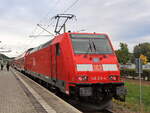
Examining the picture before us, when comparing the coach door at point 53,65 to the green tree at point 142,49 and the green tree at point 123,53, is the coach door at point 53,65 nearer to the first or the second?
the green tree at point 123,53

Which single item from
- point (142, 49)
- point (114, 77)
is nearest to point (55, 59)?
point (114, 77)

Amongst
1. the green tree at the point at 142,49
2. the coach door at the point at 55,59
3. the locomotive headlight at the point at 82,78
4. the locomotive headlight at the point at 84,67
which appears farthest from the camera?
the green tree at the point at 142,49

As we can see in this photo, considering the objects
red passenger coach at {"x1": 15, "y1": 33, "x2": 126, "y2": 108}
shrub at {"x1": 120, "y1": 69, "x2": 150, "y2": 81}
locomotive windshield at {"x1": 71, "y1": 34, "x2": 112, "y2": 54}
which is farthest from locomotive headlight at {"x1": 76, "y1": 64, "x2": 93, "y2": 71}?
shrub at {"x1": 120, "y1": 69, "x2": 150, "y2": 81}

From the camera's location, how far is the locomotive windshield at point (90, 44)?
978 centimetres

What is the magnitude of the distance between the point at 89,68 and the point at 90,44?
1.26m

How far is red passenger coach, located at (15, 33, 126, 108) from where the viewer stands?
29.4 ft

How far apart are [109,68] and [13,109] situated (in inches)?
147

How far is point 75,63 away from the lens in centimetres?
912

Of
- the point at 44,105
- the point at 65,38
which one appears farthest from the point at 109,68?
the point at 44,105

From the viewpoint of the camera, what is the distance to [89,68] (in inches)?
361

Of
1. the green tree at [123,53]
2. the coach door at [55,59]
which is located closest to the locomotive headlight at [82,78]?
the coach door at [55,59]

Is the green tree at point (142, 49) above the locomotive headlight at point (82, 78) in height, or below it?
above

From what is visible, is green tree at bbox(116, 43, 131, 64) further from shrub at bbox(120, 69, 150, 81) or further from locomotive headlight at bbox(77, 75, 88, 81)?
locomotive headlight at bbox(77, 75, 88, 81)

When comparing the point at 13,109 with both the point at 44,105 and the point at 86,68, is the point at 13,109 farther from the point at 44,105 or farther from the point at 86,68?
the point at 86,68
